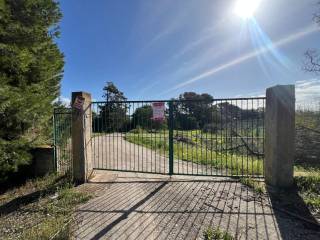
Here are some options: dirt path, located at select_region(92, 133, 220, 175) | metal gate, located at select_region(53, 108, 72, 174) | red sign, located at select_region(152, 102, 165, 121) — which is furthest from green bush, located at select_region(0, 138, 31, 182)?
red sign, located at select_region(152, 102, 165, 121)

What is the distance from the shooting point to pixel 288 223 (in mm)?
4262

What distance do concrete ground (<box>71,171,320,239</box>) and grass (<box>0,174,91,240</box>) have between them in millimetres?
273

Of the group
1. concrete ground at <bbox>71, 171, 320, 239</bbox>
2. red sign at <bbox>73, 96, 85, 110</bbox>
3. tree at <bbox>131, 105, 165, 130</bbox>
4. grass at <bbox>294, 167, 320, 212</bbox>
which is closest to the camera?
concrete ground at <bbox>71, 171, 320, 239</bbox>

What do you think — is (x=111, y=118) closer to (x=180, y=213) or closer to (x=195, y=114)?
(x=195, y=114)

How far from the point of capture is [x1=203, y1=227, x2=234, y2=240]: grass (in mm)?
3709

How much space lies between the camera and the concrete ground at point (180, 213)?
3.96m

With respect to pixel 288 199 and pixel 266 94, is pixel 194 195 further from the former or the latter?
pixel 266 94

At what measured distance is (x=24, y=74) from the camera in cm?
710

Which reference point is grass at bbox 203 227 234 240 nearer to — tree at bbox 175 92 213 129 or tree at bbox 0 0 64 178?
tree at bbox 175 92 213 129

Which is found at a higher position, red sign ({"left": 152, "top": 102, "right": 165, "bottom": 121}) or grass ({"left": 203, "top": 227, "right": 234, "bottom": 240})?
red sign ({"left": 152, "top": 102, "right": 165, "bottom": 121})

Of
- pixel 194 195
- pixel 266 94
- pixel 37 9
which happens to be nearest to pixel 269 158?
pixel 266 94

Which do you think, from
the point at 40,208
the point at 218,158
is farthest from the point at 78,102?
the point at 218,158

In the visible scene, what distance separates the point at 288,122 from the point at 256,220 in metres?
2.66

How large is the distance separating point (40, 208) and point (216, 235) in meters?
3.53
